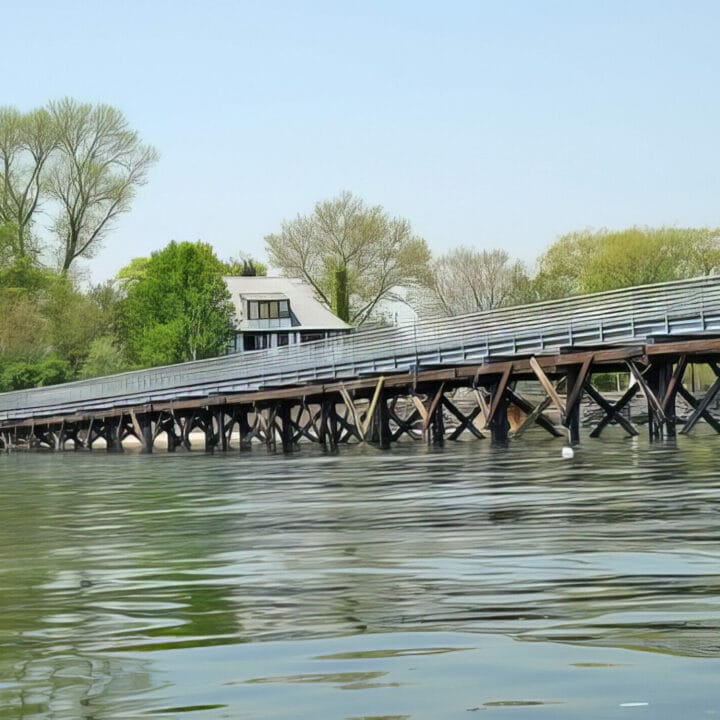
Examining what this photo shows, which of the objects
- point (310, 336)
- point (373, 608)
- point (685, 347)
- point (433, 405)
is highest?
point (310, 336)

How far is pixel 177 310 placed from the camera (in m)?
93.2

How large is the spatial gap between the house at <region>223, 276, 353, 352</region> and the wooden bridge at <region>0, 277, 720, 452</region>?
1061 inches

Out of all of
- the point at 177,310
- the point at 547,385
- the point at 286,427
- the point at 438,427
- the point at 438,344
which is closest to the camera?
the point at 547,385

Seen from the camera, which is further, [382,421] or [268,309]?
[268,309]

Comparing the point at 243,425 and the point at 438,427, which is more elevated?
the point at 243,425

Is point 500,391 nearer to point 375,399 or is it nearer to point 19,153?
point 375,399

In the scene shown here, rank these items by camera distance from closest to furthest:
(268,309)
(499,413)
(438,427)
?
(499,413), (438,427), (268,309)

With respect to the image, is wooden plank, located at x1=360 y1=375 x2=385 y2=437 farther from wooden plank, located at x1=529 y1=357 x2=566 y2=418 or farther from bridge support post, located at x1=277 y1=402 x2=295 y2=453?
wooden plank, located at x1=529 y1=357 x2=566 y2=418

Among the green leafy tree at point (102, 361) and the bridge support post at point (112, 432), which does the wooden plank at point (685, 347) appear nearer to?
the bridge support post at point (112, 432)

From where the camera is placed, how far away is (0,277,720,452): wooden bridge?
42.5 m

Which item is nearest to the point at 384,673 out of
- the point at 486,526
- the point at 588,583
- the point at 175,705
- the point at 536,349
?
the point at 175,705

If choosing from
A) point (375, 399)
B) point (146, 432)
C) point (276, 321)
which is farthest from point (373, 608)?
point (276, 321)

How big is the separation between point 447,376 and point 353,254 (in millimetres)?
65713

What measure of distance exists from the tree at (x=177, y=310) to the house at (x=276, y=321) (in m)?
8.42
